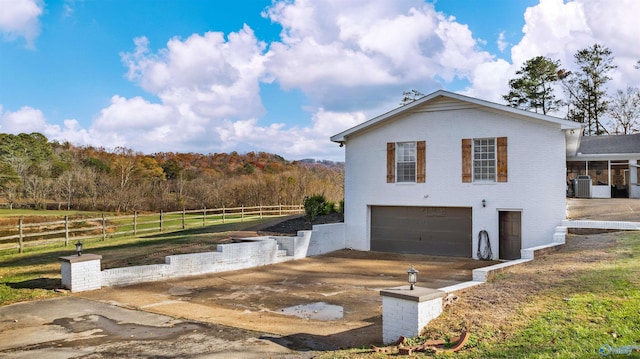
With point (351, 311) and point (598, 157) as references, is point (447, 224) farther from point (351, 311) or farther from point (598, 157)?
point (598, 157)

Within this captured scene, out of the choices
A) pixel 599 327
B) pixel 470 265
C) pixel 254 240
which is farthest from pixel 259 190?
pixel 599 327

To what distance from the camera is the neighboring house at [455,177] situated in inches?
559

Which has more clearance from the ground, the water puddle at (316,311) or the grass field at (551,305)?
the grass field at (551,305)

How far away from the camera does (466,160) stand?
602 inches

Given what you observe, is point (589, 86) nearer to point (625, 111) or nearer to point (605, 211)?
point (625, 111)

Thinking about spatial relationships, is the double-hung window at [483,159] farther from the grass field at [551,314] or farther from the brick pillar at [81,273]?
the brick pillar at [81,273]

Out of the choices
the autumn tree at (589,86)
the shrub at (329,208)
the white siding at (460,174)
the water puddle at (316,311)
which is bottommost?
the water puddle at (316,311)

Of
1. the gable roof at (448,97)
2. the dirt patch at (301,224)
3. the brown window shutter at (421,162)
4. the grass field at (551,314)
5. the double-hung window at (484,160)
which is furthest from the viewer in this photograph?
the dirt patch at (301,224)

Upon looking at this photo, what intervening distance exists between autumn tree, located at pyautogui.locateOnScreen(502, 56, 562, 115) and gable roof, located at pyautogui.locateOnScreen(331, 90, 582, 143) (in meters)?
26.1

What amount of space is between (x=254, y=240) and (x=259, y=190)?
23360 millimetres

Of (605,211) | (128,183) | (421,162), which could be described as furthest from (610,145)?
(128,183)

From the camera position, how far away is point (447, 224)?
15852 millimetres

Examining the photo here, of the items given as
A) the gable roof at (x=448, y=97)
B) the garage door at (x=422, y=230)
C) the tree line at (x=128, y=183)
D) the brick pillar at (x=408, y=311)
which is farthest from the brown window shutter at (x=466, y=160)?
the tree line at (x=128, y=183)

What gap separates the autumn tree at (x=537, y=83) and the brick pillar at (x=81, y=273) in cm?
3658
